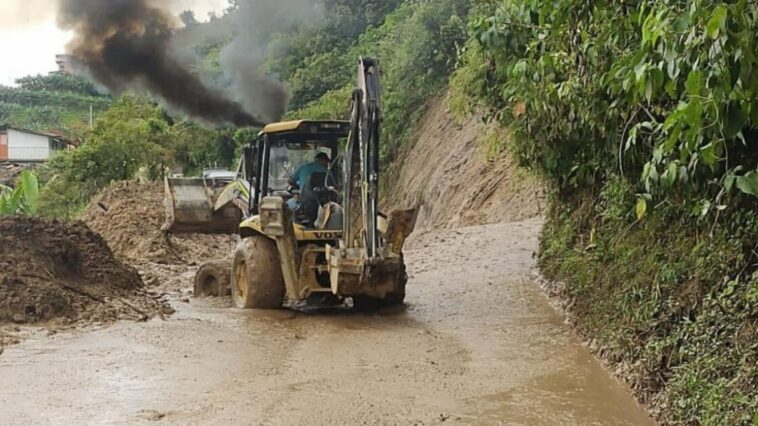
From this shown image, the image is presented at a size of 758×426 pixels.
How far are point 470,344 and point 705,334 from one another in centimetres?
363

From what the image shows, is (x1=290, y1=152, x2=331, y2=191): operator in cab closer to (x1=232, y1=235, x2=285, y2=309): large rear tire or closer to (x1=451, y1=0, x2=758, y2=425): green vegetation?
(x1=232, y1=235, x2=285, y2=309): large rear tire

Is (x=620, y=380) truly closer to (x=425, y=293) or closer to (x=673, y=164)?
(x=673, y=164)

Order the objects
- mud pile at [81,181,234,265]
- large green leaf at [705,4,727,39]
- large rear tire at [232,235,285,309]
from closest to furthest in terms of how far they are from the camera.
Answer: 1. large green leaf at [705,4,727,39]
2. large rear tire at [232,235,285,309]
3. mud pile at [81,181,234,265]

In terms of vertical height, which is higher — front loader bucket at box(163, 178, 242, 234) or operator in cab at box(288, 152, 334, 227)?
operator in cab at box(288, 152, 334, 227)

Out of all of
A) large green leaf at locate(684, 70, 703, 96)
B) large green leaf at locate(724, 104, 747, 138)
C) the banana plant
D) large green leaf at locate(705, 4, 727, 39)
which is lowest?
the banana plant

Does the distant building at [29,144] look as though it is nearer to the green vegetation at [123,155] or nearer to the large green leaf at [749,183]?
the green vegetation at [123,155]

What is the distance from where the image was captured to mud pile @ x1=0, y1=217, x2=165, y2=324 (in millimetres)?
11500

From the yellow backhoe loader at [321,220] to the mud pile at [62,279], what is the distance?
1.83 metres

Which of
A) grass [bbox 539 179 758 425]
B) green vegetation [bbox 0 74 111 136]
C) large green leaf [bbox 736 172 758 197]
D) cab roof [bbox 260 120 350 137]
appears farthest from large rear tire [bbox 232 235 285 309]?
green vegetation [bbox 0 74 111 136]

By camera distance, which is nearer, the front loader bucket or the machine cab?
the machine cab

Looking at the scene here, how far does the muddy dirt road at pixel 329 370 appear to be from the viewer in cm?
720

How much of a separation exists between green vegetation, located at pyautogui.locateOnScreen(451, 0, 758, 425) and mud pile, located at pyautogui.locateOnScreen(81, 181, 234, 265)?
12.5m

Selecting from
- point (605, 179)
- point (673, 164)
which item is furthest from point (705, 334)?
point (605, 179)

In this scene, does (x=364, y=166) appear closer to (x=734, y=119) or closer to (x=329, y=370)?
(x=329, y=370)
